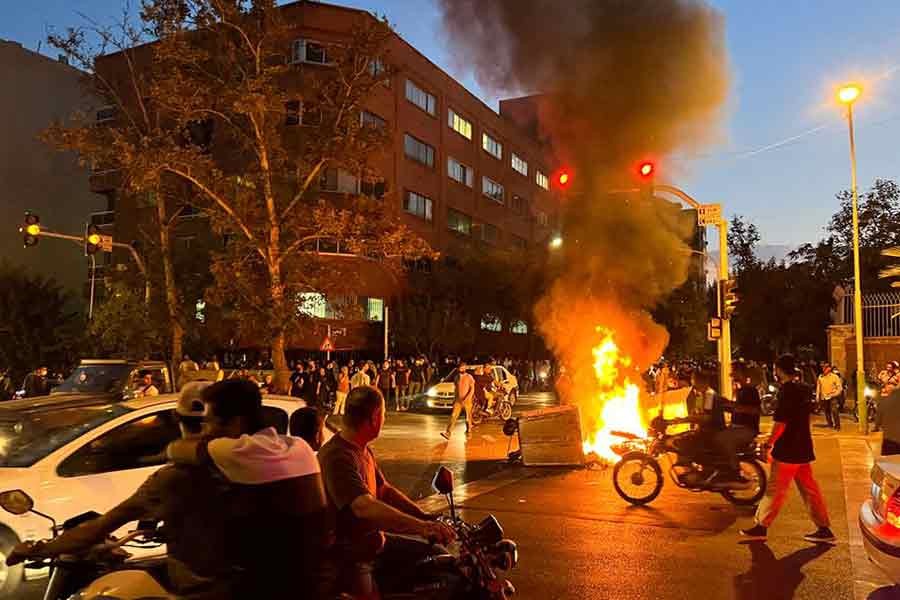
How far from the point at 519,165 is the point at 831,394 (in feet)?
134

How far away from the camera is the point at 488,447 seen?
15.1 meters

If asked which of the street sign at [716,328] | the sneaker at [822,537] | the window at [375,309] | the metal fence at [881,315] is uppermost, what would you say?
the window at [375,309]

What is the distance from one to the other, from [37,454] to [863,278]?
3403cm

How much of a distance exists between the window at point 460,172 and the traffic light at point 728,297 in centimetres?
3042

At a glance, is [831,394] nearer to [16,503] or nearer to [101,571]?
[101,571]

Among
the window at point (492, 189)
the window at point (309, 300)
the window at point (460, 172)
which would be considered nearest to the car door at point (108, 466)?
the window at point (309, 300)

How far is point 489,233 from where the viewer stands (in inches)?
2030

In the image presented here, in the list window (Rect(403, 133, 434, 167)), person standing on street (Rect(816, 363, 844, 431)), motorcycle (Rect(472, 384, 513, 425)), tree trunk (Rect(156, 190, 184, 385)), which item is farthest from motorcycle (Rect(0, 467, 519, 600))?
window (Rect(403, 133, 434, 167))

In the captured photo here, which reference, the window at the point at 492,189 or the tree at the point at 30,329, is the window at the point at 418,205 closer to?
the window at the point at 492,189

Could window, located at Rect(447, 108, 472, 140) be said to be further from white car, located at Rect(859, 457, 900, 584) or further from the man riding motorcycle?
the man riding motorcycle

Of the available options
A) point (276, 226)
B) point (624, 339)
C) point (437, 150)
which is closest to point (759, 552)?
point (624, 339)

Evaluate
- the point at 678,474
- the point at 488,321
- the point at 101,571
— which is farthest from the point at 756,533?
the point at 488,321

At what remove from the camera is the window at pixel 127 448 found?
5559mm

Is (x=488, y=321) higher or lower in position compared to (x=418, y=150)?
lower
